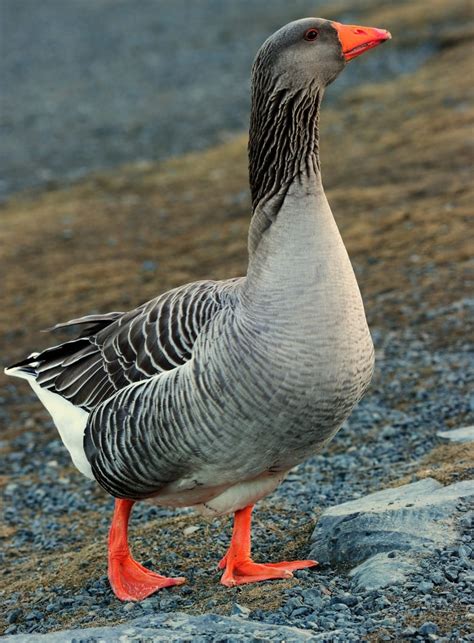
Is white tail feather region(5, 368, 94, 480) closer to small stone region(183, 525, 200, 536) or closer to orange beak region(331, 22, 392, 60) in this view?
small stone region(183, 525, 200, 536)

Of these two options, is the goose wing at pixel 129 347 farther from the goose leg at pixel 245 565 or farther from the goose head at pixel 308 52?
the goose head at pixel 308 52

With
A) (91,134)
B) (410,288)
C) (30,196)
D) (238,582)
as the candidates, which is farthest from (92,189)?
(238,582)

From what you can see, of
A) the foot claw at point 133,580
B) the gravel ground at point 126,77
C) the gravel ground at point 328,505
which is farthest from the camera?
the gravel ground at point 126,77

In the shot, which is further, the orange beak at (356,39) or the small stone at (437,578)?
the orange beak at (356,39)

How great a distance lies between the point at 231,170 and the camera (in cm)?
1923

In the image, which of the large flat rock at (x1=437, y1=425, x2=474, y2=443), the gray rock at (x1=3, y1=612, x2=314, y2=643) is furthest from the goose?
the large flat rock at (x1=437, y1=425, x2=474, y2=443)

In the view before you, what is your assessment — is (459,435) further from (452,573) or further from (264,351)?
(264,351)

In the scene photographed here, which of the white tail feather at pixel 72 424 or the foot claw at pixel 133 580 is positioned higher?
the white tail feather at pixel 72 424

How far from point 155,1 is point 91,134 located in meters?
21.4

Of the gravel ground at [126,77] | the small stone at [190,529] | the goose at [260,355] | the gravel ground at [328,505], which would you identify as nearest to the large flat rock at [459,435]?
the gravel ground at [328,505]

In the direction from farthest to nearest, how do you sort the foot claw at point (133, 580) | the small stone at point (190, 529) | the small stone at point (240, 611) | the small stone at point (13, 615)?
the small stone at point (190, 529) → the small stone at point (13, 615) → the foot claw at point (133, 580) → the small stone at point (240, 611)

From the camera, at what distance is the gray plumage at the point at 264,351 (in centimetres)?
545

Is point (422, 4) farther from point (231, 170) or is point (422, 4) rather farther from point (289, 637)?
point (289, 637)

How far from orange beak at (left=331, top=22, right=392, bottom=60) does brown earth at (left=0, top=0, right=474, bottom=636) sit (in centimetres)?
294
